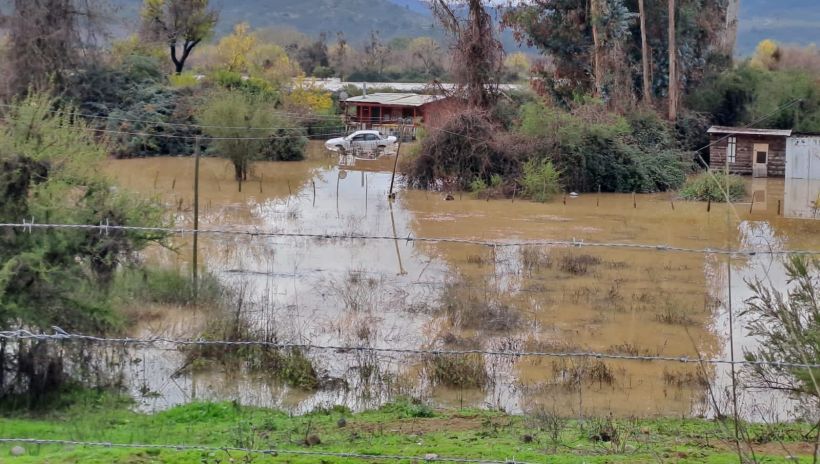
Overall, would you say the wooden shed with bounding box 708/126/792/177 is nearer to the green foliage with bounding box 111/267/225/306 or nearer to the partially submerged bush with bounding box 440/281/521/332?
the partially submerged bush with bounding box 440/281/521/332

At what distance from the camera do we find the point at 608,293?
1630 centimetres

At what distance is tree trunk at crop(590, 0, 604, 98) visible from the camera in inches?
1433

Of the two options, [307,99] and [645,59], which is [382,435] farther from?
[307,99]

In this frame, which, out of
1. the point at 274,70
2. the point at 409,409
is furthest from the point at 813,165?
the point at 409,409

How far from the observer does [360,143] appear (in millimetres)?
40094

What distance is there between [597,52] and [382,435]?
31.4 m

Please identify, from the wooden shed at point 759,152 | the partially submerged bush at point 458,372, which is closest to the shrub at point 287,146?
the wooden shed at point 759,152

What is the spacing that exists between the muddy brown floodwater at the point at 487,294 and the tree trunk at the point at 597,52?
27.8ft

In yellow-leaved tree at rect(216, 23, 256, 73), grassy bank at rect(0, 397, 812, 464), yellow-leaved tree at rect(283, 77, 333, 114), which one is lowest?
grassy bank at rect(0, 397, 812, 464)

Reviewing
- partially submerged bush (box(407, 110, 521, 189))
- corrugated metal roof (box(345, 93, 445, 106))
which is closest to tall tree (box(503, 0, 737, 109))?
partially submerged bush (box(407, 110, 521, 189))

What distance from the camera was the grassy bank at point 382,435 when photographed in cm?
670

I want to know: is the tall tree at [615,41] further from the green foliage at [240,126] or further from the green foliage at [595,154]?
the green foliage at [240,126]

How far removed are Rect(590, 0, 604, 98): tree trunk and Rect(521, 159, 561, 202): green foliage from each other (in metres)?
7.73

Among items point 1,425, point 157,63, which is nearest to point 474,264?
point 1,425
